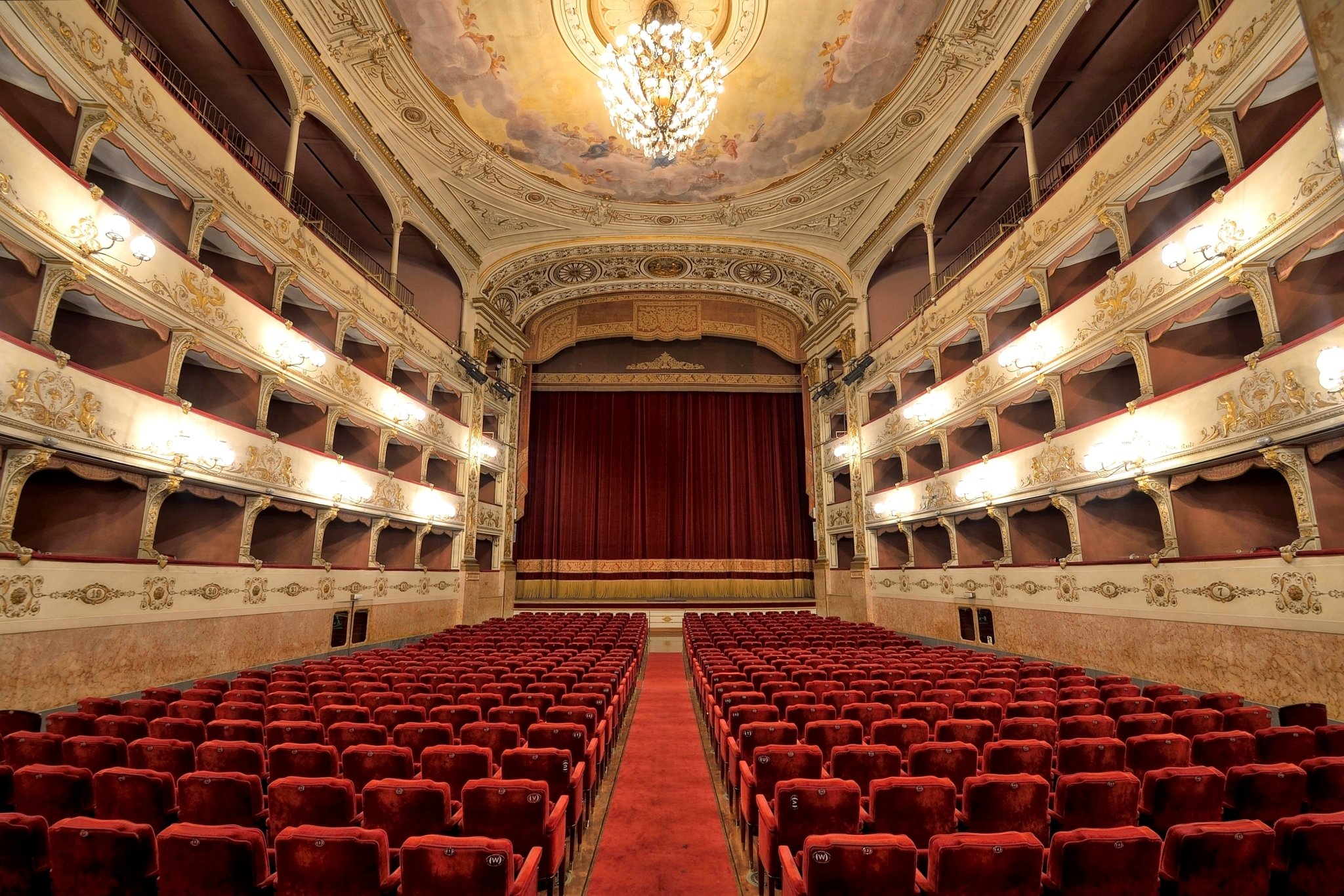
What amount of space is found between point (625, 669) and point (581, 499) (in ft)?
46.1

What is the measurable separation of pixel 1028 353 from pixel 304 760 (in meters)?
11.0

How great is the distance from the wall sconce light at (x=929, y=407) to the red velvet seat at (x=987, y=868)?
11.8m

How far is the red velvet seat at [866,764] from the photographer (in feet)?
10.2

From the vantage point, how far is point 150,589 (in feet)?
24.5

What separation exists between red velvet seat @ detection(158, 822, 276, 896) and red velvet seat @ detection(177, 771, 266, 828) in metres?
0.65

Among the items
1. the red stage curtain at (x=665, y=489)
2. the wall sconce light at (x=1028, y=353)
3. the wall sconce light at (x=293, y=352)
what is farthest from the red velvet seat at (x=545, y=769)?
the red stage curtain at (x=665, y=489)

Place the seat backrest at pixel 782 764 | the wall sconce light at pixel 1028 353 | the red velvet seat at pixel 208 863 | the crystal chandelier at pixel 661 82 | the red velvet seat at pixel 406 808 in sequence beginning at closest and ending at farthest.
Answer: the red velvet seat at pixel 208 863 < the red velvet seat at pixel 406 808 < the seat backrest at pixel 782 764 < the crystal chandelier at pixel 661 82 < the wall sconce light at pixel 1028 353

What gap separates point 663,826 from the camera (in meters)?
3.94

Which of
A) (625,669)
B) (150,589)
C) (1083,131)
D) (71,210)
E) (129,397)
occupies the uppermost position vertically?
(1083,131)

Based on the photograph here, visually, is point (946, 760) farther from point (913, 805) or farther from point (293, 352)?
point (293, 352)

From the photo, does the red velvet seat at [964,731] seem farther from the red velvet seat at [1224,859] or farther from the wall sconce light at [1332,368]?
the wall sconce light at [1332,368]

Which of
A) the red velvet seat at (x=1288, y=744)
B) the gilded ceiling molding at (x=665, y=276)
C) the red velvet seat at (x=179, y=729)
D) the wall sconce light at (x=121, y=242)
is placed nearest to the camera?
the red velvet seat at (x=1288, y=744)

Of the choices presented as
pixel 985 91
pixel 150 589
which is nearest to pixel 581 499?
Answer: pixel 150 589

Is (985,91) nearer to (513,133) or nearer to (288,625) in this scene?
(513,133)
